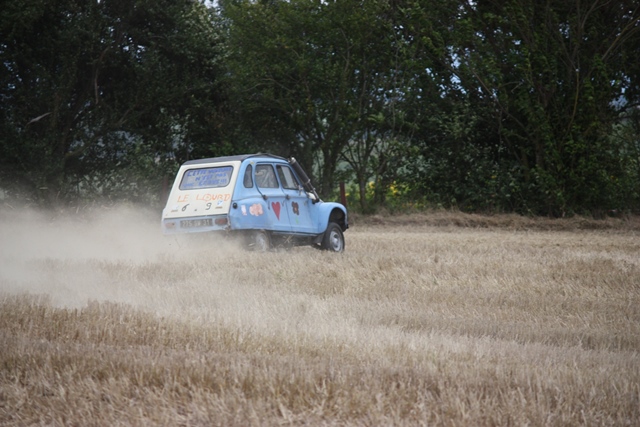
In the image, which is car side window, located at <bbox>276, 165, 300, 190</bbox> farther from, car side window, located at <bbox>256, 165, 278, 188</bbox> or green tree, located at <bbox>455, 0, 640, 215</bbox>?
green tree, located at <bbox>455, 0, 640, 215</bbox>

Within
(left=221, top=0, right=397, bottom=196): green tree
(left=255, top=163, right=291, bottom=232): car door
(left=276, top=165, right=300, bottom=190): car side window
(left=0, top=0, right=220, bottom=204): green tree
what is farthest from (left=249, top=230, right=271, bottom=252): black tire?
(left=0, top=0, right=220, bottom=204): green tree

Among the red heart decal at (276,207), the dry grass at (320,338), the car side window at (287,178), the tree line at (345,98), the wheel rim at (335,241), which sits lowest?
the dry grass at (320,338)

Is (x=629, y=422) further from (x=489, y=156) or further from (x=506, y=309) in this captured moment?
(x=489, y=156)

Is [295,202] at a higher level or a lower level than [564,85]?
lower

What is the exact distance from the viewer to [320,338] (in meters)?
6.94

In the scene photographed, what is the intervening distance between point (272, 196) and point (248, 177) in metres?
0.56

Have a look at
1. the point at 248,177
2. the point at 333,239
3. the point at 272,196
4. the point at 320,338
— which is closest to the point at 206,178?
the point at 248,177

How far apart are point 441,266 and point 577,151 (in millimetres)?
13067

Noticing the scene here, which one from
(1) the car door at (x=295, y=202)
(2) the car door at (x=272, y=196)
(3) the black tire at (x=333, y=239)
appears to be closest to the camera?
(2) the car door at (x=272, y=196)

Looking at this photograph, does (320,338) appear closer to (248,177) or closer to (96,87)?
(248,177)

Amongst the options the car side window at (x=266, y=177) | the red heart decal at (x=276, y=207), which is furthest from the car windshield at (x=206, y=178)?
the red heart decal at (x=276, y=207)

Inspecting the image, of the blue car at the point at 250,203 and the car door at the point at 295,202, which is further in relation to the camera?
the car door at the point at 295,202

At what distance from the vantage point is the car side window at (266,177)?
15531 millimetres

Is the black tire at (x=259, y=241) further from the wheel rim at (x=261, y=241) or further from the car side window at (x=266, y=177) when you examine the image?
the car side window at (x=266, y=177)
